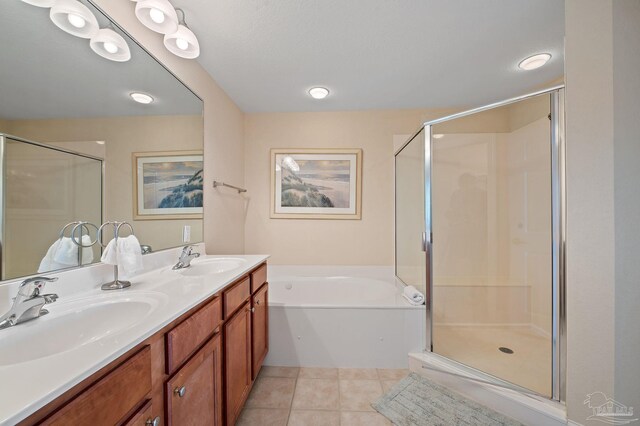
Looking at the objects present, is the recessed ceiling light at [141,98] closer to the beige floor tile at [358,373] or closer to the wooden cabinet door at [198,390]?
the wooden cabinet door at [198,390]

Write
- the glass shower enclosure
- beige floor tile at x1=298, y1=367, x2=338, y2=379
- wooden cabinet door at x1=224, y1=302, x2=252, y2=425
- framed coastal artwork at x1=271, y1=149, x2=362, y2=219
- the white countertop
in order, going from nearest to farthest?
the white countertop < wooden cabinet door at x1=224, y1=302, x2=252, y2=425 < beige floor tile at x1=298, y1=367, x2=338, y2=379 < the glass shower enclosure < framed coastal artwork at x1=271, y1=149, x2=362, y2=219

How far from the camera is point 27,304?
2.23 ft

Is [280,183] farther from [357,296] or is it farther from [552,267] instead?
[552,267]

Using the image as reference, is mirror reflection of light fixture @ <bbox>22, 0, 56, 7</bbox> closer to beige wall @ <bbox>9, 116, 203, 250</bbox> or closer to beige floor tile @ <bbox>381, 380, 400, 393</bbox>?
beige wall @ <bbox>9, 116, 203, 250</bbox>

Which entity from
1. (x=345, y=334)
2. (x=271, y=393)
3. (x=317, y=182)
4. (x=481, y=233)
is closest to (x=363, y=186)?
(x=317, y=182)

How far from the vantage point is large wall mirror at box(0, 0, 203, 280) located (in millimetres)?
759

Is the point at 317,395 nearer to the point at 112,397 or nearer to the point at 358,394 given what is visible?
the point at 358,394

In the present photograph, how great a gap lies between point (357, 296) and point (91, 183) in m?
2.26

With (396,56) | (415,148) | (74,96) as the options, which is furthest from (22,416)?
(415,148)

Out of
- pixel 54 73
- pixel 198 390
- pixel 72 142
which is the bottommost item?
pixel 198 390

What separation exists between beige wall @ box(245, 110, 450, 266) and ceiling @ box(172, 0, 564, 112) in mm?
267

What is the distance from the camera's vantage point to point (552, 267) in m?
1.32

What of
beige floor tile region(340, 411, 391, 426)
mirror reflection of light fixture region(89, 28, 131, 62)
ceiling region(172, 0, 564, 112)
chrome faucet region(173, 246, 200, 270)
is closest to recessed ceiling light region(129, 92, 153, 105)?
mirror reflection of light fixture region(89, 28, 131, 62)

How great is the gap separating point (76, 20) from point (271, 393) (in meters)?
2.18
